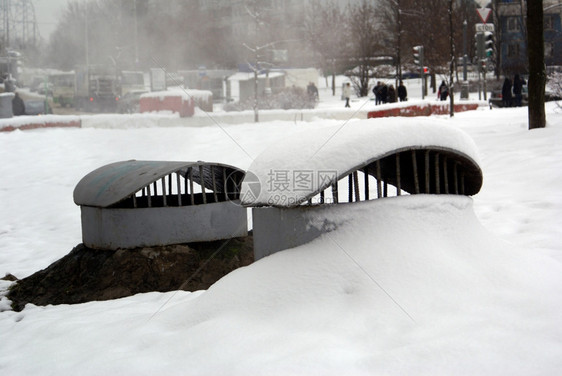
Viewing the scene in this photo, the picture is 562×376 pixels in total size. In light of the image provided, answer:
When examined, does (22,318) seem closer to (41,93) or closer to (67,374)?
(67,374)

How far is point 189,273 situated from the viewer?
8.58 meters

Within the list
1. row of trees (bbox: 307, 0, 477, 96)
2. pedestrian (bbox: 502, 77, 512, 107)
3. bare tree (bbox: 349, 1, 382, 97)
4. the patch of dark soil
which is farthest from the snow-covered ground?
bare tree (bbox: 349, 1, 382, 97)

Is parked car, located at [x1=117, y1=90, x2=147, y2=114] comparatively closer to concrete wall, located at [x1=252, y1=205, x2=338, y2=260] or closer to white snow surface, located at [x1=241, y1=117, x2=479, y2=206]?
concrete wall, located at [x1=252, y1=205, x2=338, y2=260]

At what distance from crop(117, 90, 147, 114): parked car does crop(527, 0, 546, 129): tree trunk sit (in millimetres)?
26903

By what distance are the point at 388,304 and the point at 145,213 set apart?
16.2ft

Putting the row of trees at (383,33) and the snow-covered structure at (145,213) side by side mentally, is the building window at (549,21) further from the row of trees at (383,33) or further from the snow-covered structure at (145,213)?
the snow-covered structure at (145,213)

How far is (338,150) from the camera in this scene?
17.2ft

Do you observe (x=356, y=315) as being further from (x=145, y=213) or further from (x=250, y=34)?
(x=250, y=34)

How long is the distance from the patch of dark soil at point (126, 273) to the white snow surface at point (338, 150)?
3.05 m

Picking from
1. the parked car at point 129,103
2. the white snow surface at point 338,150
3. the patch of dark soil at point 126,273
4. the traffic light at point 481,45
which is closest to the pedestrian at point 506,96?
the traffic light at point 481,45

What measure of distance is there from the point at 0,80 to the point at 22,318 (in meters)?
39.8

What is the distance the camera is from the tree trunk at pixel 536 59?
1302 cm

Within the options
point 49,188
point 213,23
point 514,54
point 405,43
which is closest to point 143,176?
point 49,188

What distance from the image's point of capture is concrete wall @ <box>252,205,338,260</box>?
530 centimetres
